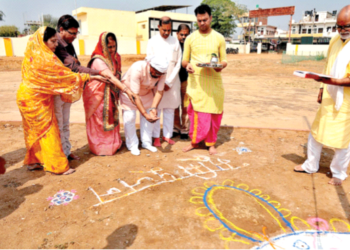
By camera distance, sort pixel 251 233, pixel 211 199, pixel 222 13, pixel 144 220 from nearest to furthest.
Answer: pixel 251 233, pixel 144 220, pixel 211 199, pixel 222 13

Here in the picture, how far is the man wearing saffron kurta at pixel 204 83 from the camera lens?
12.9 feet

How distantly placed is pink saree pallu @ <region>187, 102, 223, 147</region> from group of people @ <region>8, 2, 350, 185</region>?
0.6 inches

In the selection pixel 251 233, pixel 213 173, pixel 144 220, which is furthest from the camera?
pixel 213 173

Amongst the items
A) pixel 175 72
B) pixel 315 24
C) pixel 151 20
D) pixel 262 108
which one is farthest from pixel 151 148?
pixel 315 24

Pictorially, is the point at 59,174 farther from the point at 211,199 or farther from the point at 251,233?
the point at 251,233

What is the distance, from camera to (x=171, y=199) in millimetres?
2896

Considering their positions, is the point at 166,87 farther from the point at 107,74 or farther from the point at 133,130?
the point at 107,74

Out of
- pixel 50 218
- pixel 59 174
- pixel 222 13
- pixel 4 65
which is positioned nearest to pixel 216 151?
pixel 59 174

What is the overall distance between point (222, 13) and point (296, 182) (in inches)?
1778

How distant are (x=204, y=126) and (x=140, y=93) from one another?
3.55 ft

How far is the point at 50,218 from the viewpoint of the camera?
2.60 metres

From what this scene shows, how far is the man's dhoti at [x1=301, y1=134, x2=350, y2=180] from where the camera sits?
3189 mm

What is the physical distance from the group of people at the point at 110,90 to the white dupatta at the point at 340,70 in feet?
4.58

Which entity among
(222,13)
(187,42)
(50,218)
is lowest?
(50,218)
